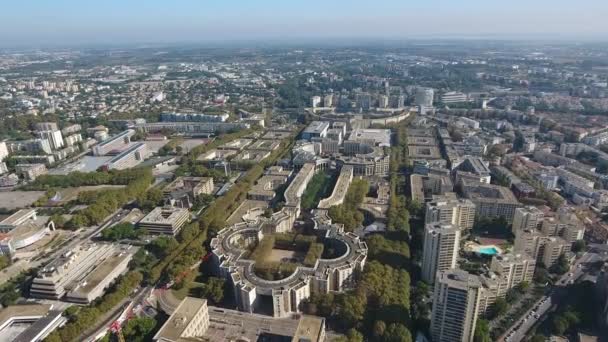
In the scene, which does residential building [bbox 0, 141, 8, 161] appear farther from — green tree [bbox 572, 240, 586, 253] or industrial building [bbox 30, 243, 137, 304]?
green tree [bbox 572, 240, 586, 253]

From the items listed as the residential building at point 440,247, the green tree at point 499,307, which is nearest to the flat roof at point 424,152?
the residential building at point 440,247

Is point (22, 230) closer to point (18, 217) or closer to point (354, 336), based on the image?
point (18, 217)

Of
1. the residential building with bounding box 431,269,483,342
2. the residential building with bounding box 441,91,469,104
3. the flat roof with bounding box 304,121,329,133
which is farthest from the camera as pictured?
the residential building with bounding box 441,91,469,104

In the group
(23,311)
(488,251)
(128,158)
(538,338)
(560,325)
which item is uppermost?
(128,158)

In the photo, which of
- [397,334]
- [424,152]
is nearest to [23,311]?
[397,334]

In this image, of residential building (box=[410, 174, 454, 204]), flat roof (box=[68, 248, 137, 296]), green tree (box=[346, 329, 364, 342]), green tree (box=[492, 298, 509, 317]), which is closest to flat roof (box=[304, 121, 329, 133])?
residential building (box=[410, 174, 454, 204])

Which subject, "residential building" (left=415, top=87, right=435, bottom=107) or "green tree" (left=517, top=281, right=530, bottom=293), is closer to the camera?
"green tree" (left=517, top=281, right=530, bottom=293)

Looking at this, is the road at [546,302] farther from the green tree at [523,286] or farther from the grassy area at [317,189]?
the grassy area at [317,189]
